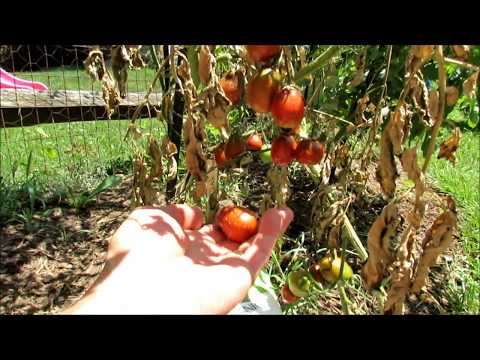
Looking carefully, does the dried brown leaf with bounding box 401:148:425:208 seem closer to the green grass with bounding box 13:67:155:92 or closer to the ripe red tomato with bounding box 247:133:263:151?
the ripe red tomato with bounding box 247:133:263:151

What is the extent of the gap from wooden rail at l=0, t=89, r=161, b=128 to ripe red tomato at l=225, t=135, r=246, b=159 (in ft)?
4.36

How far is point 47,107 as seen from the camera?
2.50 m

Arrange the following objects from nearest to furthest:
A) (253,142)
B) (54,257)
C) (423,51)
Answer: (423,51), (253,142), (54,257)

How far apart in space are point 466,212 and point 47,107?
2.18m

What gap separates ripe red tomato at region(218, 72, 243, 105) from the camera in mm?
982

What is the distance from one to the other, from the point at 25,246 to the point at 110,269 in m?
1.27

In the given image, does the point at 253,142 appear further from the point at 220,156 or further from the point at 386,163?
the point at 386,163

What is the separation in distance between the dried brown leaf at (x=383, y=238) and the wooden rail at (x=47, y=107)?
5.62ft

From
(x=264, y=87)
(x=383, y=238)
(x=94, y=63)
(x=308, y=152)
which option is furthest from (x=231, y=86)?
(x=383, y=238)

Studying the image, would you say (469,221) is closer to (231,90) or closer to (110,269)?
(231,90)

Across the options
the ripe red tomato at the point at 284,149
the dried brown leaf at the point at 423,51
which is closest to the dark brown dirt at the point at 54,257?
the ripe red tomato at the point at 284,149
